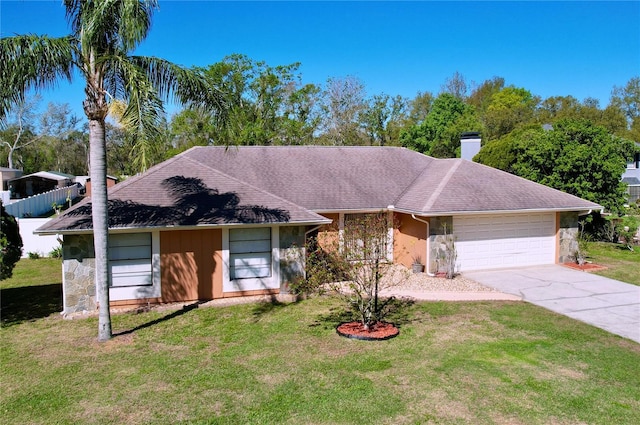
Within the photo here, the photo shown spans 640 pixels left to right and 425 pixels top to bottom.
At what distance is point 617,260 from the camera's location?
18156mm

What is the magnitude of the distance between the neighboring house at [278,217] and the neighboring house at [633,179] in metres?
28.5

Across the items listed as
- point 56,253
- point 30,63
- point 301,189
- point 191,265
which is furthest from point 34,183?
point 30,63

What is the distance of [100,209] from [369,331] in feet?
20.5

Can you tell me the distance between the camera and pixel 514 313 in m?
11.5

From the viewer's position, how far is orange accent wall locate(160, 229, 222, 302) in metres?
12.4

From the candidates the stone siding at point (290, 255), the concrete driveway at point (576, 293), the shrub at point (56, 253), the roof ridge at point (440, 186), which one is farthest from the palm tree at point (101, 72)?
the shrub at point (56, 253)

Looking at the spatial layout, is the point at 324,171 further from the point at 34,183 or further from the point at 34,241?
the point at 34,183

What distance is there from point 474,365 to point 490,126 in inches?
1687

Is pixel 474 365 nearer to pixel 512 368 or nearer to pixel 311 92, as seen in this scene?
pixel 512 368

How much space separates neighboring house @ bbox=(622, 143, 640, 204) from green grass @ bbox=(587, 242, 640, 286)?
73.3 ft

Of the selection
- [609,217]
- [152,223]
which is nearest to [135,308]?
[152,223]

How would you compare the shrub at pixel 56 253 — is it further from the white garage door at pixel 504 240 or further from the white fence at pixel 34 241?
the white garage door at pixel 504 240

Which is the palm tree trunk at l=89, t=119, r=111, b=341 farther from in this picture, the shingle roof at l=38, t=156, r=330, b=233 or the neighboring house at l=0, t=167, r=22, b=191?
the neighboring house at l=0, t=167, r=22, b=191

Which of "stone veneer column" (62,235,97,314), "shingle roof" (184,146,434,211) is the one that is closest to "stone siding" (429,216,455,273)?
"shingle roof" (184,146,434,211)
